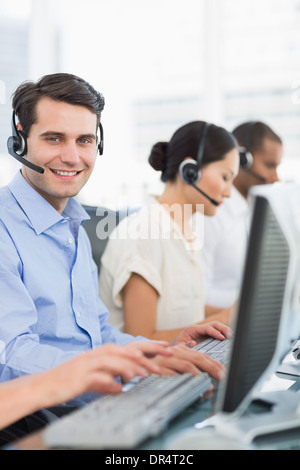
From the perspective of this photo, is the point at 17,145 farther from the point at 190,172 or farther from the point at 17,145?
the point at 190,172

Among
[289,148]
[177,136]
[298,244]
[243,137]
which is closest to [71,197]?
[177,136]

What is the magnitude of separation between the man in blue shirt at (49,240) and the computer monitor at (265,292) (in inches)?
17.5

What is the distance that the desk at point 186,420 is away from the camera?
674mm

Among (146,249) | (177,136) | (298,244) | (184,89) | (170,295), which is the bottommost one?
(170,295)

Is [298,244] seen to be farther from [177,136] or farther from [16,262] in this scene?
[177,136]

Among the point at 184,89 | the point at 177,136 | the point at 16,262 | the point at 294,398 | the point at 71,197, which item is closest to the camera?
the point at 294,398

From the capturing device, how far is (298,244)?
0.68 meters

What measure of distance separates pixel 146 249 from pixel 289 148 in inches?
79.7

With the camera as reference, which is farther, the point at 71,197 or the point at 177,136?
the point at 177,136

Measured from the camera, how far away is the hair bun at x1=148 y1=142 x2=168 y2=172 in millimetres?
2008

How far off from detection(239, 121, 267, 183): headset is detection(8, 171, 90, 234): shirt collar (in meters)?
1.45
